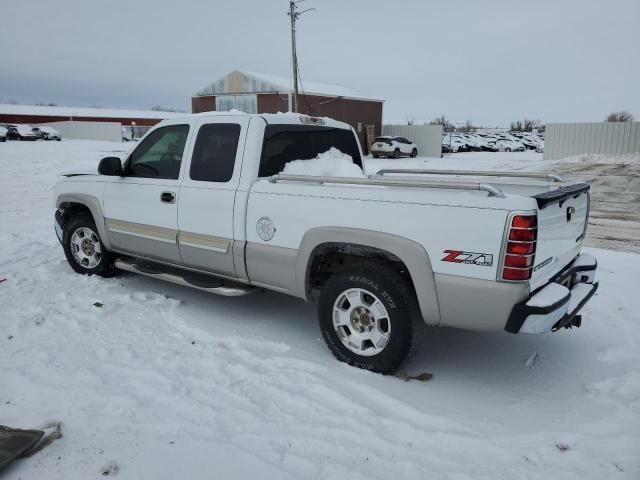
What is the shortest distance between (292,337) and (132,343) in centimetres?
136

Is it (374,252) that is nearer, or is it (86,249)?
(374,252)

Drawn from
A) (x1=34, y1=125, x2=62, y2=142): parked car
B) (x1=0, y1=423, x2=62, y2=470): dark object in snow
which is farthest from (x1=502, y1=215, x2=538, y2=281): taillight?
(x1=34, y1=125, x2=62, y2=142): parked car

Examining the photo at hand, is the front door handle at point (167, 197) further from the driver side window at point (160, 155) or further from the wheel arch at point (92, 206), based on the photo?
the wheel arch at point (92, 206)

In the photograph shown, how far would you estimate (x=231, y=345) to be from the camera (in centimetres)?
422

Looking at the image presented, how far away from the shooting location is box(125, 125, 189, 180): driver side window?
4825 millimetres

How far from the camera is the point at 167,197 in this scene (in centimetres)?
475

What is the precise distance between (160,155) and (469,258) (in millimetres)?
3309

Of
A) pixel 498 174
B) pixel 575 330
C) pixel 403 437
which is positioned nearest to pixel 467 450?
pixel 403 437

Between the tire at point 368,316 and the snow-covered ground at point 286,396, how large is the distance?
163mm

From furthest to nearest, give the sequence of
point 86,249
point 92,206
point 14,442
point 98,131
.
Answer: point 98,131, point 86,249, point 92,206, point 14,442

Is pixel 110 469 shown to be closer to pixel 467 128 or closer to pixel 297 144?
pixel 297 144

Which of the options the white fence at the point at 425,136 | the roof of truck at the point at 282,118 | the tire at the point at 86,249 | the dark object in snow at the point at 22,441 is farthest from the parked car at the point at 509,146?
the dark object in snow at the point at 22,441

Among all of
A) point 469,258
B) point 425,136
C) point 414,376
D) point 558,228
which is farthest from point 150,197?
point 425,136

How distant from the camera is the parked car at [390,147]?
98.0 ft
